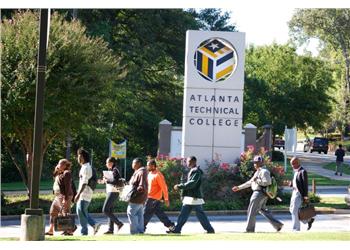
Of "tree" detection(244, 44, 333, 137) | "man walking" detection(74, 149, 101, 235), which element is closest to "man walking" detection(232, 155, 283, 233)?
"man walking" detection(74, 149, 101, 235)

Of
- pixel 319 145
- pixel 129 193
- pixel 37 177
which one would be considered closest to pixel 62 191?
pixel 129 193

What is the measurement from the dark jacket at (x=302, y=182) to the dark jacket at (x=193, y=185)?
88.1 inches

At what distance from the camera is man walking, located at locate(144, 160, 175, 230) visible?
17203 millimetres

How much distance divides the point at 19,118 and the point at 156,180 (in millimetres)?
7064

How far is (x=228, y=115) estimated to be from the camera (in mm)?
25781

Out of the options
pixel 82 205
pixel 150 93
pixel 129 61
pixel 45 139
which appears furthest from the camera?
pixel 150 93

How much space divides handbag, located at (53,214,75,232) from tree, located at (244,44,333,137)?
46497mm

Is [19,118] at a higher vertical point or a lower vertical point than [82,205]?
higher

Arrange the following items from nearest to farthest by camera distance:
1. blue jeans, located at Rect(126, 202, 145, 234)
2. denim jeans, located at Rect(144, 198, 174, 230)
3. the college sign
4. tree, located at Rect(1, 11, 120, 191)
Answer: blue jeans, located at Rect(126, 202, 145, 234) → denim jeans, located at Rect(144, 198, 174, 230) → tree, located at Rect(1, 11, 120, 191) → the college sign

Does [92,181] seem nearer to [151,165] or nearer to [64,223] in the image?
[64,223]

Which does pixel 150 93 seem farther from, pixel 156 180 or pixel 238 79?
pixel 156 180

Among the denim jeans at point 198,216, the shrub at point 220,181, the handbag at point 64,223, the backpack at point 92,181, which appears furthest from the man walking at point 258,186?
the shrub at point 220,181

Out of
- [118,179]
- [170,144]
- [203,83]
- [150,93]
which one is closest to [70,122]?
[203,83]

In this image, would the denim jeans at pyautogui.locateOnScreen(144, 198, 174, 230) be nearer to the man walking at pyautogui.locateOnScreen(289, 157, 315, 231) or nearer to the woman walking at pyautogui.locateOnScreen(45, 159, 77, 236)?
the woman walking at pyautogui.locateOnScreen(45, 159, 77, 236)
